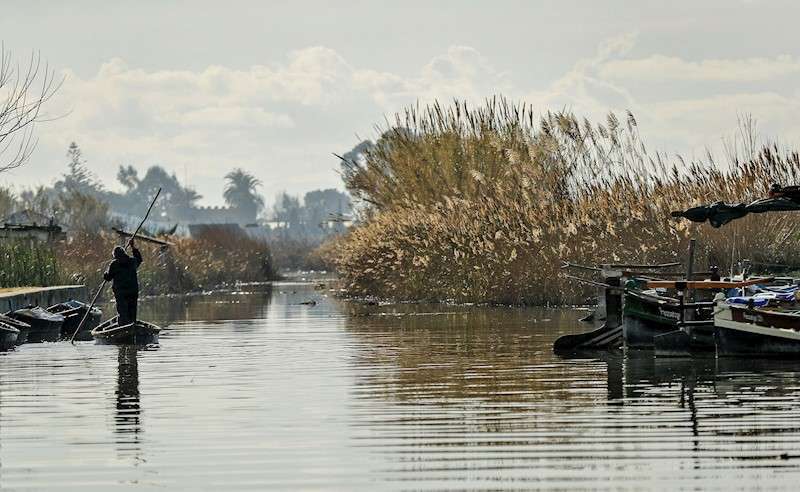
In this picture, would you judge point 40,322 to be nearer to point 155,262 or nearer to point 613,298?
point 613,298

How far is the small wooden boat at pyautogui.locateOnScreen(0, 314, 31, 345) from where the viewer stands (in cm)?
3206

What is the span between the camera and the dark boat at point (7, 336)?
102ft

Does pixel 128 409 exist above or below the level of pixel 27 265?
below

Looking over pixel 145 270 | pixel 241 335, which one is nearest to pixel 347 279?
pixel 145 270

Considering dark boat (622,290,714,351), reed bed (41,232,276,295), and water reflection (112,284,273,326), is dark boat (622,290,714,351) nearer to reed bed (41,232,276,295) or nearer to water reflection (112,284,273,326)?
water reflection (112,284,273,326)

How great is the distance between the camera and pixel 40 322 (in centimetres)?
3512

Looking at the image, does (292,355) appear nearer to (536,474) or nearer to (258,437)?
(258,437)

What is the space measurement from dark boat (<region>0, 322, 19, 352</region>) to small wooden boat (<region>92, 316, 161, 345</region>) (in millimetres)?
1626

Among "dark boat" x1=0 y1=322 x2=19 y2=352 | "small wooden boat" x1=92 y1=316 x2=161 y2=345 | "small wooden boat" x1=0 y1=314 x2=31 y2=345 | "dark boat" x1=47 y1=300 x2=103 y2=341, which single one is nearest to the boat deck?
"dark boat" x1=47 y1=300 x2=103 y2=341

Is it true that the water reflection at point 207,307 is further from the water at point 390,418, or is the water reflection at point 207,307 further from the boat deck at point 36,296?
the water at point 390,418

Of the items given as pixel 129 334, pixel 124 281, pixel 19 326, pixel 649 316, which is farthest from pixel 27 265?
pixel 649 316

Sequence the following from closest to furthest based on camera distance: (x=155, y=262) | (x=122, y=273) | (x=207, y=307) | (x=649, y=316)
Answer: (x=649, y=316), (x=122, y=273), (x=207, y=307), (x=155, y=262)

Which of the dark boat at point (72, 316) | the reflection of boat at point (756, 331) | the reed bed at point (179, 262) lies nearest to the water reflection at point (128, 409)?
the dark boat at point (72, 316)

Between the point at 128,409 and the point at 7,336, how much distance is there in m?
11.6
